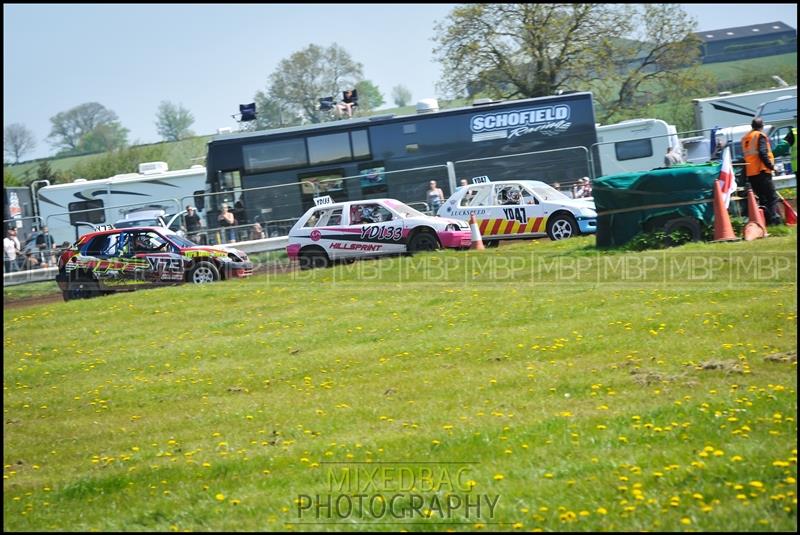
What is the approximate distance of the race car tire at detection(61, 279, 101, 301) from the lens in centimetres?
2019

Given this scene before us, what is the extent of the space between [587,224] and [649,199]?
4.56 meters

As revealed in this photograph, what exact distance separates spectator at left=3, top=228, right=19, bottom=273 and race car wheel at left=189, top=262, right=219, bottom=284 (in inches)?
263

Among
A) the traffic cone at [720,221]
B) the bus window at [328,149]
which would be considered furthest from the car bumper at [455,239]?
the bus window at [328,149]

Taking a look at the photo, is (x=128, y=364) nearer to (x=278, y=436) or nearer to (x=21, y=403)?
(x=21, y=403)

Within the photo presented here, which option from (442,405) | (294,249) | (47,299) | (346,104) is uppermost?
(346,104)

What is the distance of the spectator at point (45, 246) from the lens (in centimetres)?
2439

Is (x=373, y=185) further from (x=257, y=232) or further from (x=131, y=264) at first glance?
(x=131, y=264)

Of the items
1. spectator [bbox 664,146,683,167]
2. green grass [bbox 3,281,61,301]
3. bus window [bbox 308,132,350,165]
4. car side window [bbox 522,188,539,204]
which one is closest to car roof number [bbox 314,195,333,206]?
car side window [bbox 522,188,539,204]

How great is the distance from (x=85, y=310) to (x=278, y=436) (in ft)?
33.8

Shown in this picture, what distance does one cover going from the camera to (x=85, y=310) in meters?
17.4

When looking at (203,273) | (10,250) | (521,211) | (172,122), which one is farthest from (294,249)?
(172,122)

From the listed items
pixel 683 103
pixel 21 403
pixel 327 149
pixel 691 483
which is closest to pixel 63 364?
pixel 21 403

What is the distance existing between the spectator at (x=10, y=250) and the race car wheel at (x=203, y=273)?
6672 millimetres

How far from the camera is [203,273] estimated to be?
20.2 metres
